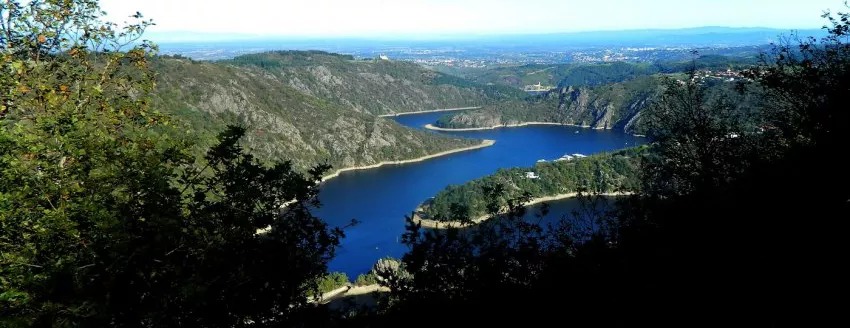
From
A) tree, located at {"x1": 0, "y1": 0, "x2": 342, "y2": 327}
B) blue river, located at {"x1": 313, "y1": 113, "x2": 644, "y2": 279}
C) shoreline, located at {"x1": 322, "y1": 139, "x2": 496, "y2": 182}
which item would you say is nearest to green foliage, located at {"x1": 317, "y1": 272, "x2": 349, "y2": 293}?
blue river, located at {"x1": 313, "y1": 113, "x2": 644, "y2": 279}

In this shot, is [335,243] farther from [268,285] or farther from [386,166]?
[386,166]

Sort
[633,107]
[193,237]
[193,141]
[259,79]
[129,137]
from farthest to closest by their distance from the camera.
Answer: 1. [633,107]
2. [259,79]
3. [129,137]
4. [193,141]
5. [193,237]

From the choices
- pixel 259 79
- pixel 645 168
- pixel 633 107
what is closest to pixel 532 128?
pixel 633 107

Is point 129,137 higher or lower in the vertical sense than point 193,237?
higher

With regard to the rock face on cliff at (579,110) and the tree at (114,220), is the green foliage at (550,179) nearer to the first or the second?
the tree at (114,220)

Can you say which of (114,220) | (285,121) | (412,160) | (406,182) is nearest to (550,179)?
(406,182)

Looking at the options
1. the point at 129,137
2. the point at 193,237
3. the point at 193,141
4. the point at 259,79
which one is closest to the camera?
the point at 193,237

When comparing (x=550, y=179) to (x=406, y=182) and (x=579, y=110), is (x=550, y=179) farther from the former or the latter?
(x=579, y=110)

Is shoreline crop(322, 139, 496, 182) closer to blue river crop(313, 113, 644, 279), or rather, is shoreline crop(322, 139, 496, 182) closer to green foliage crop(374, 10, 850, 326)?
blue river crop(313, 113, 644, 279)
